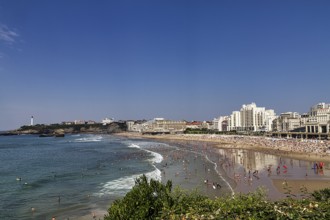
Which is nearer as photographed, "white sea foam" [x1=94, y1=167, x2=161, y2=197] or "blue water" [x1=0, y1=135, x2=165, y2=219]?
"blue water" [x1=0, y1=135, x2=165, y2=219]

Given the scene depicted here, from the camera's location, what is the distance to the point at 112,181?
35.3 metres

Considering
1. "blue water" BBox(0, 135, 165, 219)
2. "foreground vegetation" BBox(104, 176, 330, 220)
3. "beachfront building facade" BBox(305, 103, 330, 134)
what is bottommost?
"blue water" BBox(0, 135, 165, 219)

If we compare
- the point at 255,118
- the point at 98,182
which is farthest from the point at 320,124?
the point at 98,182

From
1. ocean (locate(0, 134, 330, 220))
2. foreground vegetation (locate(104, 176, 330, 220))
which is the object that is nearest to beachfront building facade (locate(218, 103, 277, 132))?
ocean (locate(0, 134, 330, 220))

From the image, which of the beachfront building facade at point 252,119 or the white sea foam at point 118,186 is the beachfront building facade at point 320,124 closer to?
the beachfront building facade at point 252,119

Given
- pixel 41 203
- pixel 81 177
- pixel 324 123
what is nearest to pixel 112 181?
pixel 81 177

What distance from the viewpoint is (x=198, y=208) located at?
9.75 metres

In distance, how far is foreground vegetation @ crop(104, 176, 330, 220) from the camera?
8.55m

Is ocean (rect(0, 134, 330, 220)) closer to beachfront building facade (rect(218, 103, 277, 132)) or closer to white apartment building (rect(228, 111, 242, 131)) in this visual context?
beachfront building facade (rect(218, 103, 277, 132))

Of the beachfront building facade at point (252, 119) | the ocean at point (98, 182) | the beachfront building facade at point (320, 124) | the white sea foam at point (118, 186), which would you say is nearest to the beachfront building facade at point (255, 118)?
the beachfront building facade at point (252, 119)

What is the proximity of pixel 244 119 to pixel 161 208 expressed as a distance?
17414cm

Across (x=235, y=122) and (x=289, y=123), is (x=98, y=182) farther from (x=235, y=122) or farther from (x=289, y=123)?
(x=235, y=122)

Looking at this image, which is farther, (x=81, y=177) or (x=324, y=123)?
(x=324, y=123)

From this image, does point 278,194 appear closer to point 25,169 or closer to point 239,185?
point 239,185
